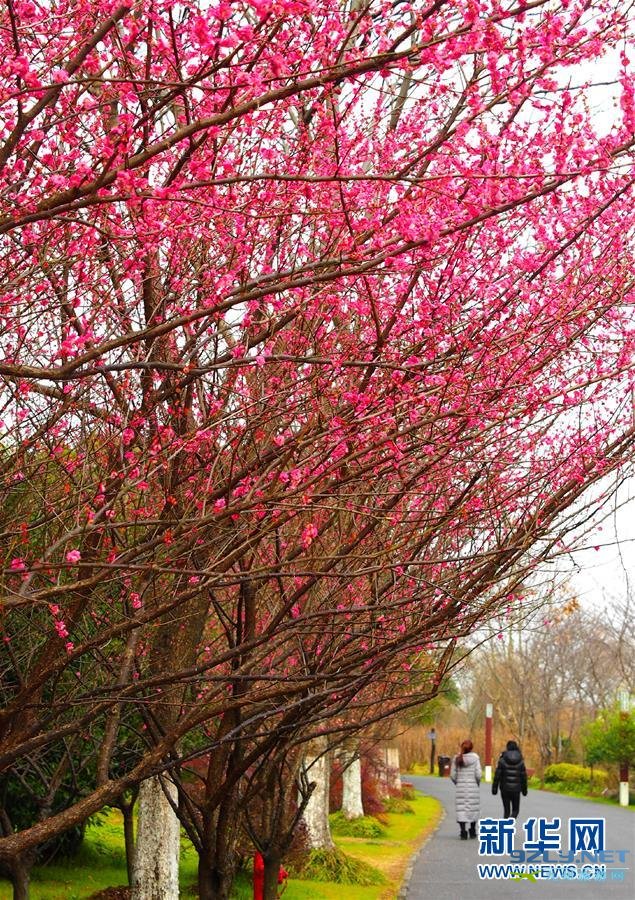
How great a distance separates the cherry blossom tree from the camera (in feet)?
14.6

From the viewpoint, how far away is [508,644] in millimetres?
57062

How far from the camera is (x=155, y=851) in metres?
10.5

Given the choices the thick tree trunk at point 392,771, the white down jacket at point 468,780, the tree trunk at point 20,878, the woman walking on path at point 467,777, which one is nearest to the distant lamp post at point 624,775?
the thick tree trunk at point 392,771

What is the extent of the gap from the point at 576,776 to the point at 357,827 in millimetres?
21974

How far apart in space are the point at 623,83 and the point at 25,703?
4.04 metres

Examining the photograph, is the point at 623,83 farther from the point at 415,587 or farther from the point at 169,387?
the point at 415,587

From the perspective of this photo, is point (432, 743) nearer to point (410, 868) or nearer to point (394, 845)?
point (394, 845)

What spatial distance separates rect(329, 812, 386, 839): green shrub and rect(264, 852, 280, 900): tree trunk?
1355cm

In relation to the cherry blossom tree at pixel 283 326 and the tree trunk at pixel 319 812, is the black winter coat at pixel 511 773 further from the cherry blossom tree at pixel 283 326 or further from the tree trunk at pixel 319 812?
the cherry blossom tree at pixel 283 326

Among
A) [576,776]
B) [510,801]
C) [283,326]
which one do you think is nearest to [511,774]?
[510,801]

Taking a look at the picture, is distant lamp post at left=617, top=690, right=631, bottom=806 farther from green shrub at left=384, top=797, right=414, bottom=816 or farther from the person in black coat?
the person in black coat

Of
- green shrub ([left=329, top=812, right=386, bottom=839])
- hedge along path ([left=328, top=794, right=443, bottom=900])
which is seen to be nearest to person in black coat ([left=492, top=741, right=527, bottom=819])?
hedge along path ([left=328, top=794, right=443, bottom=900])

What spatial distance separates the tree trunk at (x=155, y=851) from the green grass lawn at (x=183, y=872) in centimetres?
202

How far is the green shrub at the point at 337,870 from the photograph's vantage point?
585 inches
